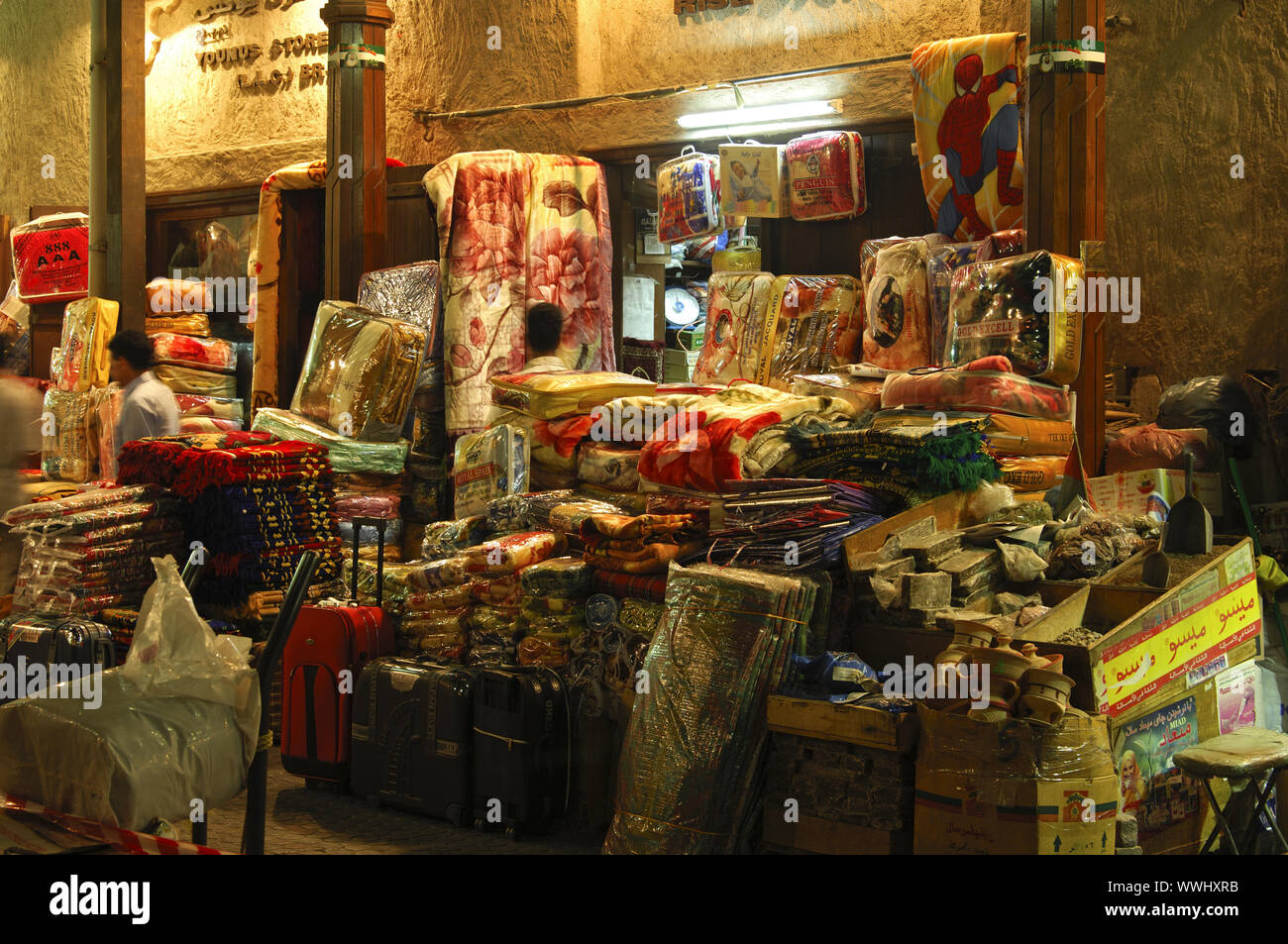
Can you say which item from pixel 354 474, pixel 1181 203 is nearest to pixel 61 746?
pixel 354 474

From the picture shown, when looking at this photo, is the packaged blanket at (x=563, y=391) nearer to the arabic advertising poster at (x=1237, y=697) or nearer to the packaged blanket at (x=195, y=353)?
the arabic advertising poster at (x=1237, y=697)

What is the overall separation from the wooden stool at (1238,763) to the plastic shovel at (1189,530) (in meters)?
0.66

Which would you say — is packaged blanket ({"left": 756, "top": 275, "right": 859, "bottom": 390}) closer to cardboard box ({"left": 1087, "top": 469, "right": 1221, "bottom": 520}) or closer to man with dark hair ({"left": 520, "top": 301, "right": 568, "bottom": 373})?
man with dark hair ({"left": 520, "top": 301, "right": 568, "bottom": 373})

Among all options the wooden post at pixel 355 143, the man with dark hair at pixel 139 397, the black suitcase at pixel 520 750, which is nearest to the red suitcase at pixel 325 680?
the black suitcase at pixel 520 750

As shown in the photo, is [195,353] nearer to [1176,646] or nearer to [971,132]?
[971,132]

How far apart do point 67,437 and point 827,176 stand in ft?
17.6

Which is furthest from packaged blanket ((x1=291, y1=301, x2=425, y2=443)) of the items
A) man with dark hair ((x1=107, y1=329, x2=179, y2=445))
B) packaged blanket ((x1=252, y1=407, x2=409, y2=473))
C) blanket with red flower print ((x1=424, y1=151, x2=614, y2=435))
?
man with dark hair ((x1=107, y1=329, x2=179, y2=445))

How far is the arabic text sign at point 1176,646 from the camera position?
3598 mm

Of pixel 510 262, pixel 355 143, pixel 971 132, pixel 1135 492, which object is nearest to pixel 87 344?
pixel 355 143

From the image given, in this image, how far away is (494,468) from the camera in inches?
237

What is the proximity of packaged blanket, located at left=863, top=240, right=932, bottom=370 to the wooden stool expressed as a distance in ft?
10.2

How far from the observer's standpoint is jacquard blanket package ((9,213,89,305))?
10734 millimetres

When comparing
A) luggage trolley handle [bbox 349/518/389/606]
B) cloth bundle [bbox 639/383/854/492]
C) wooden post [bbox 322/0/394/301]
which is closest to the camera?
cloth bundle [bbox 639/383/854/492]
